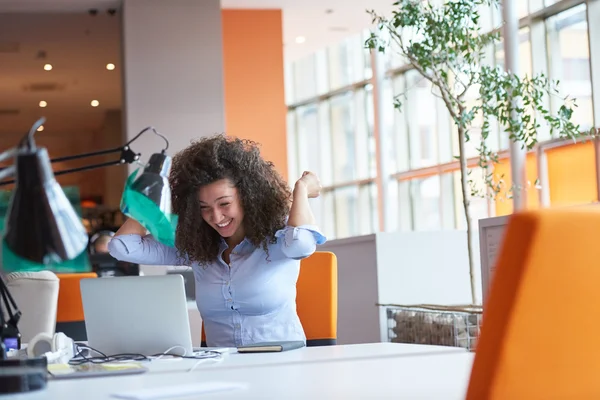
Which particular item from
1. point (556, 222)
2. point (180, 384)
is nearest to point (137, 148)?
point (180, 384)

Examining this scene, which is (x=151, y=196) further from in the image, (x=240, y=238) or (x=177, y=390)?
(x=240, y=238)

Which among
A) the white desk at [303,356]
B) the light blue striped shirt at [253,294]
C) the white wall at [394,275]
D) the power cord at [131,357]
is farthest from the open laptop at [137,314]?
the white wall at [394,275]

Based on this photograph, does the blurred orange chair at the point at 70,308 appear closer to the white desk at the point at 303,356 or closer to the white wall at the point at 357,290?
the white wall at the point at 357,290

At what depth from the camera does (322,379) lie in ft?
5.75

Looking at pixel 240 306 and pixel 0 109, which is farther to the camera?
pixel 0 109

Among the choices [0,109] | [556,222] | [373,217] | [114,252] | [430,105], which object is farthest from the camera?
[373,217]

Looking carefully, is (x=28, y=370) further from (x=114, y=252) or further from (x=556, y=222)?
(x=114, y=252)

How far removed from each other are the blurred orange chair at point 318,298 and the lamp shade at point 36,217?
1.71 meters

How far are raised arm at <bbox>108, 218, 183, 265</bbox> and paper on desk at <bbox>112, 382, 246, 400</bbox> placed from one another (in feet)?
4.98

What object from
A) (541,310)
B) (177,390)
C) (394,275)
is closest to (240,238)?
(177,390)

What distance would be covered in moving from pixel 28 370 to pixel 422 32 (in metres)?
3.73

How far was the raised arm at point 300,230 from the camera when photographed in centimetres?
283

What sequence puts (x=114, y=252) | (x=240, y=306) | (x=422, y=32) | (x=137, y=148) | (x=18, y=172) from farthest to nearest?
1. (x=137, y=148)
2. (x=422, y=32)
3. (x=114, y=252)
4. (x=240, y=306)
5. (x=18, y=172)

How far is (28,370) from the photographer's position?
166 centimetres
